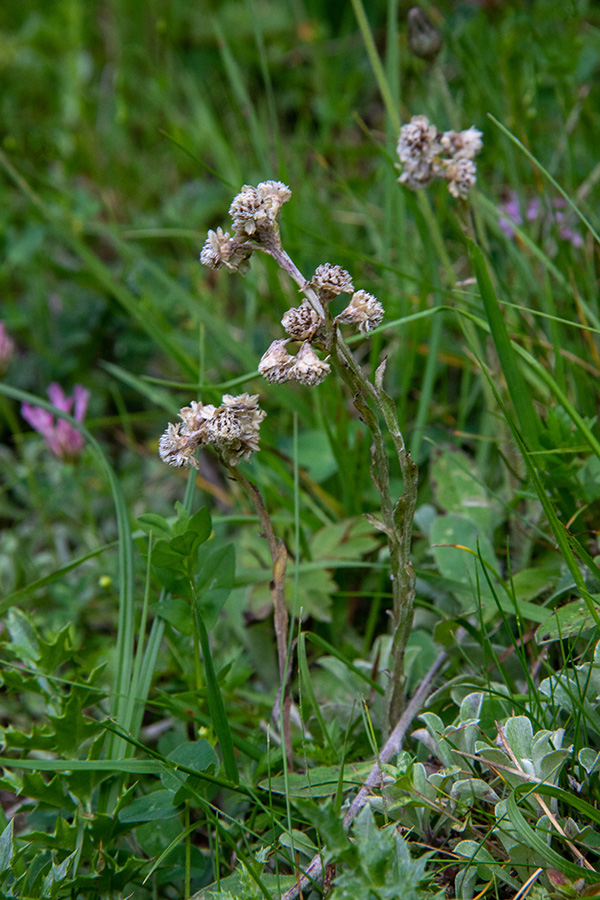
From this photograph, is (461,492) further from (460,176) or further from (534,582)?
(460,176)

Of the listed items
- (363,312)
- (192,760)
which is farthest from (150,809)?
(363,312)

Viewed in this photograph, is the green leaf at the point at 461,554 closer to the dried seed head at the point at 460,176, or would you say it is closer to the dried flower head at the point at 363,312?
the dried flower head at the point at 363,312

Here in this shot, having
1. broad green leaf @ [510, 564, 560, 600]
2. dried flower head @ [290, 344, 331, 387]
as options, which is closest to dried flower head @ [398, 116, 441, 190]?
dried flower head @ [290, 344, 331, 387]

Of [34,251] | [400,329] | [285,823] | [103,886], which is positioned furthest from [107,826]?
[34,251]

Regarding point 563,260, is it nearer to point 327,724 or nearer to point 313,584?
point 313,584

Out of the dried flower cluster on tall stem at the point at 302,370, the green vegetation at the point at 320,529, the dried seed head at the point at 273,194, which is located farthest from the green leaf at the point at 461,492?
the dried seed head at the point at 273,194

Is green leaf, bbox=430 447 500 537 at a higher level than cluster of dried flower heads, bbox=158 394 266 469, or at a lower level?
lower

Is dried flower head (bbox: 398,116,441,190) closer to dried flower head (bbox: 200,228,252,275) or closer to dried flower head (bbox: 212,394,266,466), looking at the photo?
dried flower head (bbox: 200,228,252,275)
